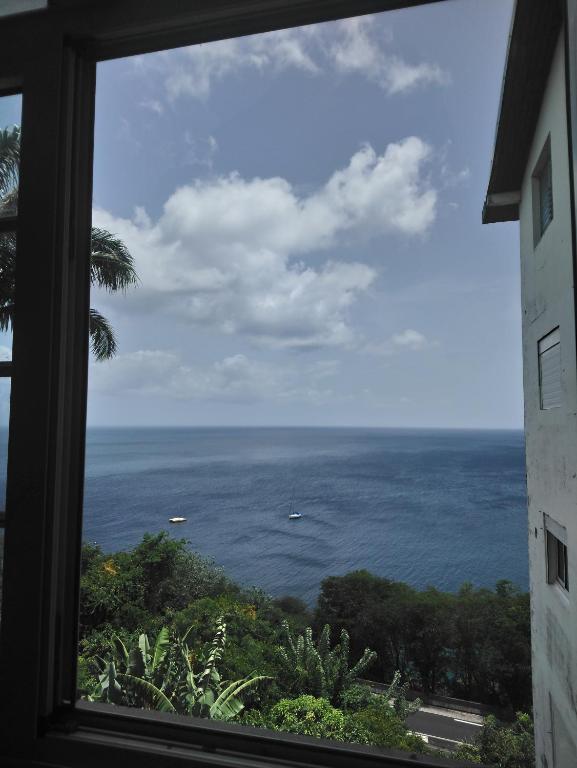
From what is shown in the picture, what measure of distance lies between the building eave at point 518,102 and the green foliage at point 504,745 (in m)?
6.84

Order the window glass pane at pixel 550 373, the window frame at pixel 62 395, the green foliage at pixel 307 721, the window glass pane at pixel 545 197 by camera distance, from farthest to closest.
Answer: the green foliage at pixel 307 721, the window glass pane at pixel 545 197, the window glass pane at pixel 550 373, the window frame at pixel 62 395

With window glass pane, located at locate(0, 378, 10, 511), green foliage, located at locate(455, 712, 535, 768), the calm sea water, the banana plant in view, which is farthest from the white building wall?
the calm sea water

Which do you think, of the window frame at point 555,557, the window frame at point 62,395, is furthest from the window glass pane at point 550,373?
the window frame at point 62,395

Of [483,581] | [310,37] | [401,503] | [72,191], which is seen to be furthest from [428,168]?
[72,191]

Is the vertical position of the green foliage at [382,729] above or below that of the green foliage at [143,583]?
below

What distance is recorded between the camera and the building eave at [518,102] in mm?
1817

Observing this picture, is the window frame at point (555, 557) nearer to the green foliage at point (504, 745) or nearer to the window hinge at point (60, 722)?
the window hinge at point (60, 722)

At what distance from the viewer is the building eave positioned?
5.96 feet

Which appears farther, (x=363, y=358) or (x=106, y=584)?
(x=363, y=358)

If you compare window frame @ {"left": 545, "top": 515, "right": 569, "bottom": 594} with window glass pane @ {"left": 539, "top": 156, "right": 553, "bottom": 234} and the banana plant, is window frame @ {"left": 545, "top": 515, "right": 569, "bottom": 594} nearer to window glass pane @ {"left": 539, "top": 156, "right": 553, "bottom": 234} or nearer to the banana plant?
window glass pane @ {"left": 539, "top": 156, "right": 553, "bottom": 234}

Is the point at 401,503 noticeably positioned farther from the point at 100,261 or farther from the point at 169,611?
the point at 100,261

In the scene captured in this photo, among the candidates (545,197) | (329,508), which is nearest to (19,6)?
(545,197)

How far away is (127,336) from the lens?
2755cm

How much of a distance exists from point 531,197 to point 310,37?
66.5 feet
